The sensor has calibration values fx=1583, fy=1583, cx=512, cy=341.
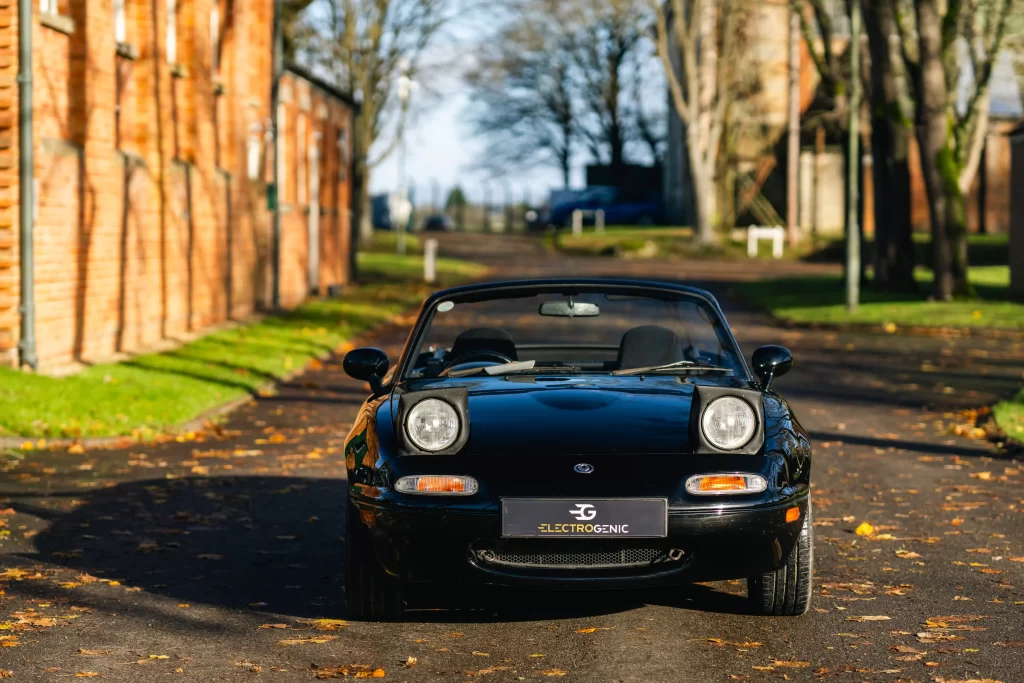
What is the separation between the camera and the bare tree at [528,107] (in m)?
79.5

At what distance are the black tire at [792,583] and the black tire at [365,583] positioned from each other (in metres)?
1.45

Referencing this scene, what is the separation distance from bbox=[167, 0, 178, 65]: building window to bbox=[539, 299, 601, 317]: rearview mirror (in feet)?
52.4

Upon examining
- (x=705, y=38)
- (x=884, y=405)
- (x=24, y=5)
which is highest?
(x=705, y=38)

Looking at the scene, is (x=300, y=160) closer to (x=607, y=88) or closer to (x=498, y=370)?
(x=498, y=370)

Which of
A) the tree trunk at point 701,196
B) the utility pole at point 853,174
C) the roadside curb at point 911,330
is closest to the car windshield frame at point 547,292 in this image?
the roadside curb at point 911,330

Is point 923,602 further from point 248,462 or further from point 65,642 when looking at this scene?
point 248,462

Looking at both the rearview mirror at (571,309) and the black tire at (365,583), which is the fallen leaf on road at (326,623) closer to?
the black tire at (365,583)

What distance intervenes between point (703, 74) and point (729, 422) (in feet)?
175

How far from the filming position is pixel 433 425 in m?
6.00

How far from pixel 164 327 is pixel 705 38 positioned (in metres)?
39.9

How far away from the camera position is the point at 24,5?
575 inches

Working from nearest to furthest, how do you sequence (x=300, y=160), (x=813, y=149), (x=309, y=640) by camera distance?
(x=309, y=640), (x=300, y=160), (x=813, y=149)

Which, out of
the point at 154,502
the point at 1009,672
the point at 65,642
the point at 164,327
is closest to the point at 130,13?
the point at 164,327

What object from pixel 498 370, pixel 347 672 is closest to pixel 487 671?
pixel 347 672
